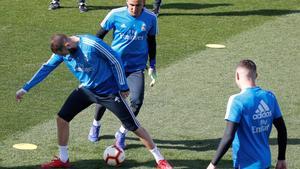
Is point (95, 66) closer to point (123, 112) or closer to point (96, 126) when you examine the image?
point (123, 112)

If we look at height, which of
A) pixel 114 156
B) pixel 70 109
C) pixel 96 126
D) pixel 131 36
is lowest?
pixel 114 156

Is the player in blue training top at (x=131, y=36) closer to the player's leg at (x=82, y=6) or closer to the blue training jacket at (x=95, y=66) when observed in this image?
the blue training jacket at (x=95, y=66)

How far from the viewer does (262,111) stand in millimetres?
6598

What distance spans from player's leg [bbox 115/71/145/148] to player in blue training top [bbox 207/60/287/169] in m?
2.79

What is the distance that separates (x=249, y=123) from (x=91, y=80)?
259 centimetres

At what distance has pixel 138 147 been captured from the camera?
32.3ft

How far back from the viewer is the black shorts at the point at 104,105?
8562 mm

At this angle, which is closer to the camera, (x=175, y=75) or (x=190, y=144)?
(x=190, y=144)

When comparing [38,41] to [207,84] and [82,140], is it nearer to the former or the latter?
[207,84]

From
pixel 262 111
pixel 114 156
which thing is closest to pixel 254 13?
pixel 114 156

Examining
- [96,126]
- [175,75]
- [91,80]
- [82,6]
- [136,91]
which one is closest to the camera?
[91,80]

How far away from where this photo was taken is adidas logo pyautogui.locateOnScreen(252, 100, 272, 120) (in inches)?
259

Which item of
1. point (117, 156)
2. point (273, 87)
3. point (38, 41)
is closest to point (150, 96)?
point (273, 87)

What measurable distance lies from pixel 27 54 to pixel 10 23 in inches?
109
